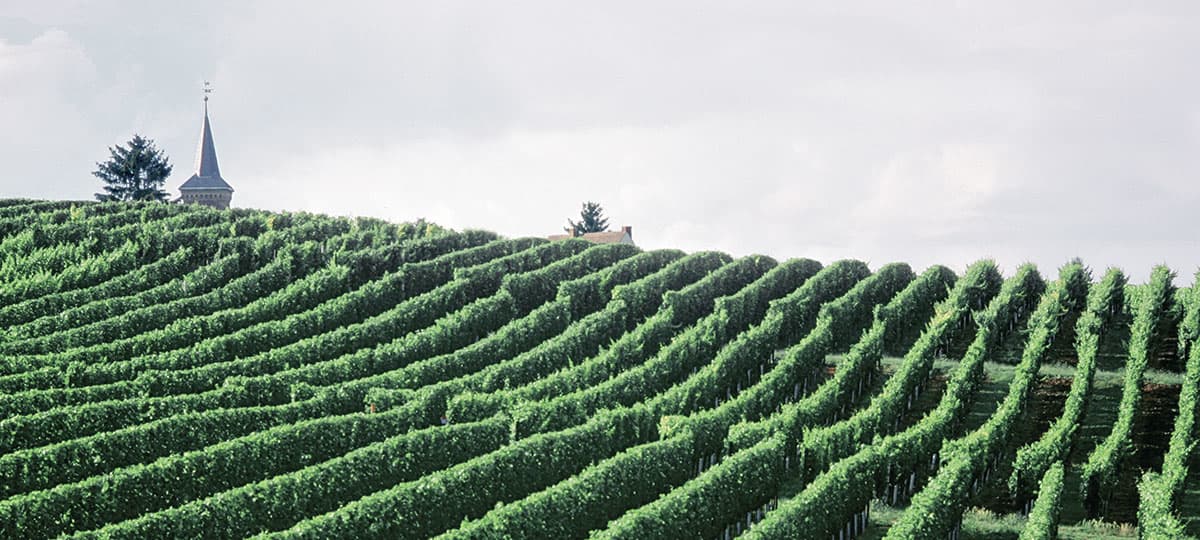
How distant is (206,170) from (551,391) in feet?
310

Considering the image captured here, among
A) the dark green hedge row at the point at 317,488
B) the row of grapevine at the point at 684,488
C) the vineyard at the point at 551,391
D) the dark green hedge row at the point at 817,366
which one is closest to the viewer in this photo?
the dark green hedge row at the point at 317,488

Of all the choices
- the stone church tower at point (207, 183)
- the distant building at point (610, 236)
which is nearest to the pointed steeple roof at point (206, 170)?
the stone church tower at point (207, 183)

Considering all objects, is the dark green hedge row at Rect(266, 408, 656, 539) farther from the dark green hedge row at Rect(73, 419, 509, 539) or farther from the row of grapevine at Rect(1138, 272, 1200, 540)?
the row of grapevine at Rect(1138, 272, 1200, 540)

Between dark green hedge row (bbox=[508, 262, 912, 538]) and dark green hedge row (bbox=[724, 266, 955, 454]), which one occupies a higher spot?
dark green hedge row (bbox=[724, 266, 955, 454])

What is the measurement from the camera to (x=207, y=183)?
12619 cm

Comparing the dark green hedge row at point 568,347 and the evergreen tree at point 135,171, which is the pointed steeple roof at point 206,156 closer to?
the evergreen tree at point 135,171

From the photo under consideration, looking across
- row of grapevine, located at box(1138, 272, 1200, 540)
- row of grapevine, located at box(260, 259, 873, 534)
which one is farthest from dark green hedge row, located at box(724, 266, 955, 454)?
row of grapevine, located at box(1138, 272, 1200, 540)

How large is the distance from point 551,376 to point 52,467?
17.6m

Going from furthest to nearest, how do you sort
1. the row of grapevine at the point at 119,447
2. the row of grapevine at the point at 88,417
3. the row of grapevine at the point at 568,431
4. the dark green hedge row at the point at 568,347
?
the dark green hedge row at the point at 568,347 → the row of grapevine at the point at 88,417 → the row of grapevine at the point at 119,447 → the row of grapevine at the point at 568,431

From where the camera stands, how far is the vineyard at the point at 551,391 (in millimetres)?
30266

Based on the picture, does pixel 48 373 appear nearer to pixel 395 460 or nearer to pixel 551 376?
pixel 395 460

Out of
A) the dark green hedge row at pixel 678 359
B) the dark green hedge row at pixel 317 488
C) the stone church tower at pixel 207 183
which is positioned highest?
the stone church tower at pixel 207 183

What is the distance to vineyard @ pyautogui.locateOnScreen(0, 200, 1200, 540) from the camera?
30266 mm

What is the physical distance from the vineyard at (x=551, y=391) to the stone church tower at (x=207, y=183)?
186ft
